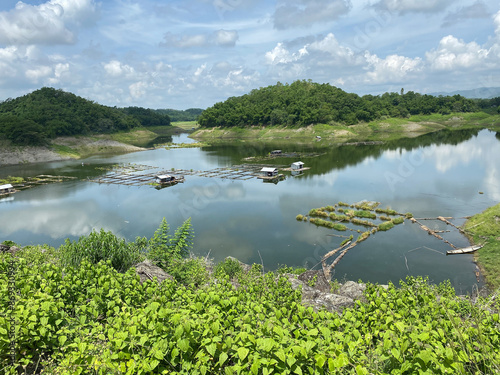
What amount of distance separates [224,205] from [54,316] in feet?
97.2

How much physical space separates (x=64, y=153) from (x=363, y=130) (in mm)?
95601

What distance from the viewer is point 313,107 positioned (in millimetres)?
119500

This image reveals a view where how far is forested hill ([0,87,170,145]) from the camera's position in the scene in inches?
2795

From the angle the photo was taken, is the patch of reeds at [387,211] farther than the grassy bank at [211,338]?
Yes

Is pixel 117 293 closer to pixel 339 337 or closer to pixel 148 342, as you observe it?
pixel 148 342

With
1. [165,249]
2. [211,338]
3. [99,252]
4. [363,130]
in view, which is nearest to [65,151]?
[165,249]

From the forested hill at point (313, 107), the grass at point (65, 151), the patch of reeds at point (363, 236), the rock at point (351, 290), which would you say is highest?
the forested hill at point (313, 107)

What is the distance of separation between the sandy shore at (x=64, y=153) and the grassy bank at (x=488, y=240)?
7950 cm

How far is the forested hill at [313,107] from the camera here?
117250 mm

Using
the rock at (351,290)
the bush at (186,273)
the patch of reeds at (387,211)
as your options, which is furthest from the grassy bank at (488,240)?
the bush at (186,273)

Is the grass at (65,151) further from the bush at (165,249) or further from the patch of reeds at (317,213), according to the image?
the bush at (165,249)

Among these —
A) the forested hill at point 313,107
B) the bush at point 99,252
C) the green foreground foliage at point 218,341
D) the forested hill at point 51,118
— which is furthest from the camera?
the forested hill at point 313,107

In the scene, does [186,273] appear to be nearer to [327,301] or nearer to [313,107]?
[327,301]

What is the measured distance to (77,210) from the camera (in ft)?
114
